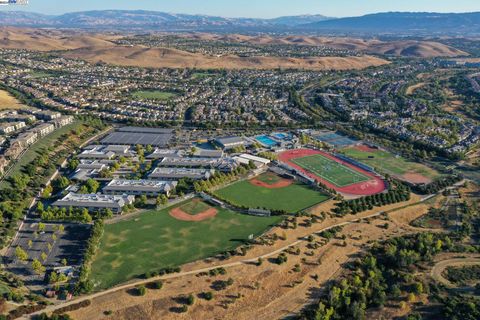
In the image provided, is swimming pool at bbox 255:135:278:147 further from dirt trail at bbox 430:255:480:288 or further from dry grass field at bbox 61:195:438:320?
dirt trail at bbox 430:255:480:288

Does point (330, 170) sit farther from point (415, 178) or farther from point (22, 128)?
point (22, 128)

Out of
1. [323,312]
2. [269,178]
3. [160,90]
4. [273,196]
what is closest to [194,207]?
[273,196]

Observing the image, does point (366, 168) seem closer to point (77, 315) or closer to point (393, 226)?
point (393, 226)

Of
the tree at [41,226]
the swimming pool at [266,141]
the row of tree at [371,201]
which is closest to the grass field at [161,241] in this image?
the tree at [41,226]

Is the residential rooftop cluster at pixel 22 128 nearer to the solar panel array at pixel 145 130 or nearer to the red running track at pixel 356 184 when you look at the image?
the solar panel array at pixel 145 130

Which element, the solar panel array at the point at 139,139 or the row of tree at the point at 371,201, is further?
the solar panel array at the point at 139,139

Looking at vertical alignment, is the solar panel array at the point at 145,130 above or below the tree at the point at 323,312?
above

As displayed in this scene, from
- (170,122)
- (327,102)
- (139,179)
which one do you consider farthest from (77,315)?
(327,102)
